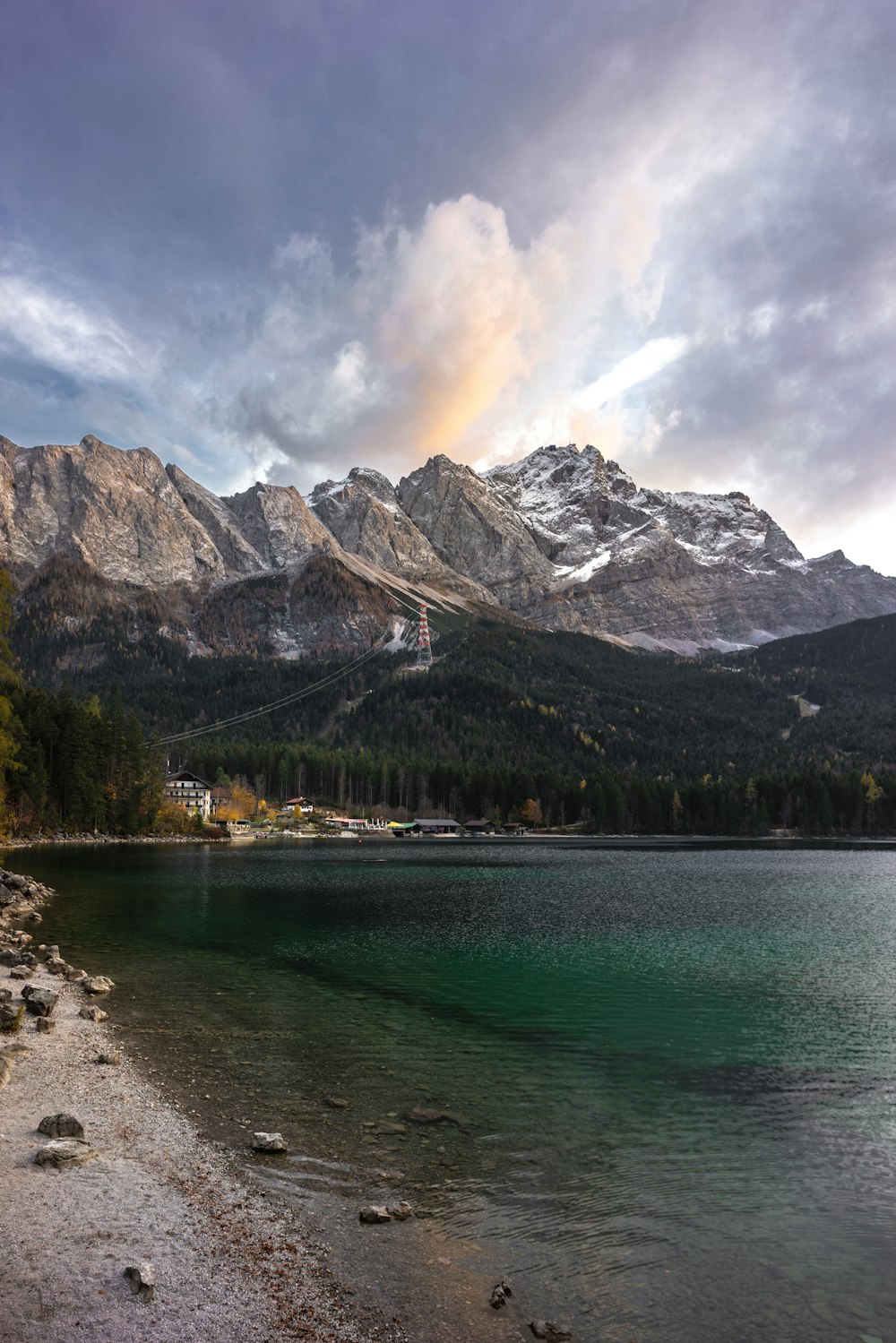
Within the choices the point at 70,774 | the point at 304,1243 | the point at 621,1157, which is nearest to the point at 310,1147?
the point at 304,1243

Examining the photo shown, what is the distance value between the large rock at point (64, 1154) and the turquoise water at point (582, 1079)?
2.98 metres

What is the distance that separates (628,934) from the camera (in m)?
50.2

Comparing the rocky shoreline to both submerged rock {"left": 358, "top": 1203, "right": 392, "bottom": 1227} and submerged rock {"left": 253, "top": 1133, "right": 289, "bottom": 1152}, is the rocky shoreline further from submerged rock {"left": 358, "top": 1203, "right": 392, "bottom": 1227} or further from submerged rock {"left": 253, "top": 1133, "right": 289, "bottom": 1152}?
submerged rock {"left": 358, "top": 1203, "right": 392, "bottom": 1227}

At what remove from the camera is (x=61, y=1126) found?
16.1m

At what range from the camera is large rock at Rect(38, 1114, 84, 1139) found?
1593 cm

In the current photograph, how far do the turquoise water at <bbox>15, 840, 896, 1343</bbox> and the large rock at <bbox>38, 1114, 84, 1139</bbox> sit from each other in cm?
285

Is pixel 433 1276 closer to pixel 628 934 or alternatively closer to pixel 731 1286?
pixel 731 1286

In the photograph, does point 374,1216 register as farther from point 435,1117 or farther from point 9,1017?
point 9,1017

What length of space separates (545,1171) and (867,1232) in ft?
19.0

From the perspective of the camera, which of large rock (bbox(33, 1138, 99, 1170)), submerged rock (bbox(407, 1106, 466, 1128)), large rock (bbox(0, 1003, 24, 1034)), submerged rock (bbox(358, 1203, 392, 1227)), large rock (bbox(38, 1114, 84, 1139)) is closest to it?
submerged rock (bbox(358, 1203, 392, 1227))

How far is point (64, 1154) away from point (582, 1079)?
534 inches

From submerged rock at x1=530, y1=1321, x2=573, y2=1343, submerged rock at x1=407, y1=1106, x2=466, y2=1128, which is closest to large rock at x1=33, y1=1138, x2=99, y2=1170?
submerged rock at x1=407, y1=1106, x2=466, y2=1128

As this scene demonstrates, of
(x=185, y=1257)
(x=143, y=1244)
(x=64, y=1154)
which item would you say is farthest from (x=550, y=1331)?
(x=64, y=1154)

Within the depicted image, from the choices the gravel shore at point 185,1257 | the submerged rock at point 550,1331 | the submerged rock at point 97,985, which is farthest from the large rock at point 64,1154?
the submerged rock at point 97,985
